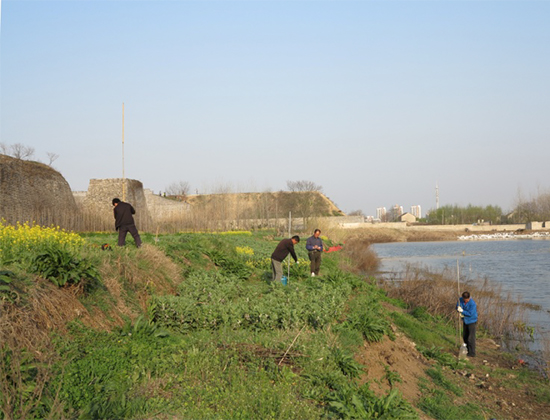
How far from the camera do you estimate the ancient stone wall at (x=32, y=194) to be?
1133 inches

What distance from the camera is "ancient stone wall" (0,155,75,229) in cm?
2877

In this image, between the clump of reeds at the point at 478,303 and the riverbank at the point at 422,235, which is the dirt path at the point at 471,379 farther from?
the riverbank at the point at 422,235

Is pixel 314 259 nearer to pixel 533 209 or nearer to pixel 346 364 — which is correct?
pixel 346 364

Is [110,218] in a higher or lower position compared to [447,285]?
higher

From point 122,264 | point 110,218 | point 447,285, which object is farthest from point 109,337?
point 110,218

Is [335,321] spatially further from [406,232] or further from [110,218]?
[406,232]

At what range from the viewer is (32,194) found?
116 feet

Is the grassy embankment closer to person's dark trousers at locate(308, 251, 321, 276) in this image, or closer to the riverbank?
person's dark trousers at locate(308, 251, 321, 276)

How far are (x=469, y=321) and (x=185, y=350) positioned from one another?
8.78 m

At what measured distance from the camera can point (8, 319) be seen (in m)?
7.09

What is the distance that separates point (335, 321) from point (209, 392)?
5.16 m

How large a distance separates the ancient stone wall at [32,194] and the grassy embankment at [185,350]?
17.0m

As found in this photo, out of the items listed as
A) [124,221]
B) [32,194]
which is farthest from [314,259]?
[32,194]

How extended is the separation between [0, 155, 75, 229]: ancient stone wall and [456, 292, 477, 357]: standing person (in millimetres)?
20318
